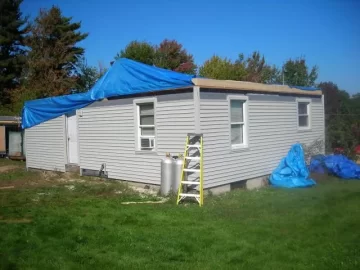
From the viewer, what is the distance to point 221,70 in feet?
92.5

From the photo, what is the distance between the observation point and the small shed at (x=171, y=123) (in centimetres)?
923

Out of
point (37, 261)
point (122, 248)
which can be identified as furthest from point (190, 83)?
point (37, 261)

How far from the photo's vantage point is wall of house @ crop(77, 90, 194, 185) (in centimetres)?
928

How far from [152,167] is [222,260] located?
18.0 ft

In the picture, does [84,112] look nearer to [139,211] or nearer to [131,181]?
[131,181]

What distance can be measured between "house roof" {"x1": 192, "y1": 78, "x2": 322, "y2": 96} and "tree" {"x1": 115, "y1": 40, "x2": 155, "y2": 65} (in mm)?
20218

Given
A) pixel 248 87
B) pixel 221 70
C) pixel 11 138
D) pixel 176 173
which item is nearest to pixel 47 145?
pixel 11 138

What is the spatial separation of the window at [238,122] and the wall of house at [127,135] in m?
1.72

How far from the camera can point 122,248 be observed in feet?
17.4

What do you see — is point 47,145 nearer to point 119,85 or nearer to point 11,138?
point 119,85

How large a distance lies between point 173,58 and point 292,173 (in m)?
27.1

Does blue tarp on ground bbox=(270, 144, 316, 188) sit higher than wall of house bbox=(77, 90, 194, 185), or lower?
lower

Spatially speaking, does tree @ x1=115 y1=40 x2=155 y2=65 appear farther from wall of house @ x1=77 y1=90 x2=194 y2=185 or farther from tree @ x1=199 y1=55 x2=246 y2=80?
wall of house @ x1=77 y1=90 x2=194 y2=185

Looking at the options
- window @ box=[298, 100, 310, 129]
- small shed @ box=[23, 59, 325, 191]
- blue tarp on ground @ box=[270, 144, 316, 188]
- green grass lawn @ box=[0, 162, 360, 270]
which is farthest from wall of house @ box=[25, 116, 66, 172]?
window @ box=[298, 100, 310, 129]
